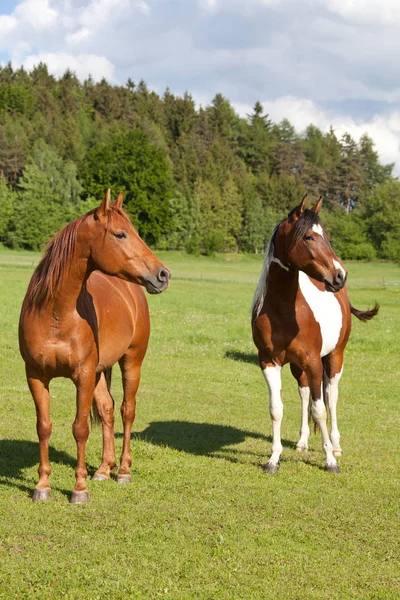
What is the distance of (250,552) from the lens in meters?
5.08

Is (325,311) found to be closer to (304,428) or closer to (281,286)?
(281,286)

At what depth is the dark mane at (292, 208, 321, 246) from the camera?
22.2 ft

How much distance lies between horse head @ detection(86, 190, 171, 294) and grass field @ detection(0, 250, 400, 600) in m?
2.17

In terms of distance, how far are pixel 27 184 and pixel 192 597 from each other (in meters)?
80.3

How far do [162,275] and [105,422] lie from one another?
A: 2.35 meters

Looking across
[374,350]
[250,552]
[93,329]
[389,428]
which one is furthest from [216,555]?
[374,350]

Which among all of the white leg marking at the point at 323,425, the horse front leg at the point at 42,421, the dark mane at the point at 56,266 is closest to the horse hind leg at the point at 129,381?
the horse front leg at the point at 42,421

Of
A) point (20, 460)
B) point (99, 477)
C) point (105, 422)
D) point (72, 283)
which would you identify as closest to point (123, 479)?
point (99, 477)

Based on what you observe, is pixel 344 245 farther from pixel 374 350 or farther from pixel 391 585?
pixel 391 585

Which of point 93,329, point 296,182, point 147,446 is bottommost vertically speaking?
point 147,446

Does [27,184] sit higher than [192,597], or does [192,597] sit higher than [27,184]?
[27,184]

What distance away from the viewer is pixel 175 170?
100m

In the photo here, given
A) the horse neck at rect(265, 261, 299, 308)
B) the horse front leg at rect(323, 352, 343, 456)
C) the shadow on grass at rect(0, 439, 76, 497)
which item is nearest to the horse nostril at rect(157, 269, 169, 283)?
the horse neck at rect(265, 261, 299, 308)

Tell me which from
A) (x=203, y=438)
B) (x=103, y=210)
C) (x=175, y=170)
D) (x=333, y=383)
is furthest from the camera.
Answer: (x=175, y=170)
